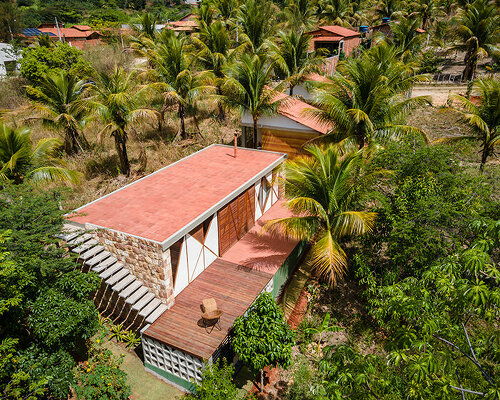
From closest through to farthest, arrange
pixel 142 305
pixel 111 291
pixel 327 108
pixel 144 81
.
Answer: pixel 142 305 < pixel 111 291 < pixel 327 108 < pixel 144 81

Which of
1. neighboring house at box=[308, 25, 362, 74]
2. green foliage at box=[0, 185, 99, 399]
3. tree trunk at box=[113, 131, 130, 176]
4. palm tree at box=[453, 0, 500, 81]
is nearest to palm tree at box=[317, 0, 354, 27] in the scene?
neighboring house at box=[308, 25, 362, 74]

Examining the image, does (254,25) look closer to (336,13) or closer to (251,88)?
(251,88)

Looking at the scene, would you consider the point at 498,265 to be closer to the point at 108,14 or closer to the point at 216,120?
the point at 216,120

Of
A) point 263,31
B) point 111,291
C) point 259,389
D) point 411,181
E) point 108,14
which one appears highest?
point 108,14

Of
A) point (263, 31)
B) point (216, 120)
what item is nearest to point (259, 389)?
point (216, 120)

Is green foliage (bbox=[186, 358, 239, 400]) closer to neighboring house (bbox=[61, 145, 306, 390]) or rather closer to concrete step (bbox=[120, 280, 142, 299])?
neighboring house (bbox=[61, 145, 306, 390])

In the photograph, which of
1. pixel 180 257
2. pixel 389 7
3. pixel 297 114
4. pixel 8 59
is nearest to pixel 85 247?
pixel 180 257
